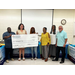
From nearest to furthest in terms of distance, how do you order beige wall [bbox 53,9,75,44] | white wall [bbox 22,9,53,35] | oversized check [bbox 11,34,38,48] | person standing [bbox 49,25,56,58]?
oversized check [bbox 11,34,38,48], person standing [bbox 49,25,56,58], white wall [bbox 22,9,53,35], beige wall [bbox 53,9,75,44]

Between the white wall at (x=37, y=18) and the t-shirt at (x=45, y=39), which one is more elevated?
the white wall at (x=37, y=18)

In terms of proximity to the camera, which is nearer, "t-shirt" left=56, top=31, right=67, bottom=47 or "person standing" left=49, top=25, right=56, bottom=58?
"t-shirt" left=56, top=31, right=67, bottom=47

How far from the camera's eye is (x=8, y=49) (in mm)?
2684

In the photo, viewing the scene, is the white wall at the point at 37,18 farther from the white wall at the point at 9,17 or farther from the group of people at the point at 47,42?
the group of people at the point at 47,42

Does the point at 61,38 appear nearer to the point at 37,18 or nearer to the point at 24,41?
the point at 24,41

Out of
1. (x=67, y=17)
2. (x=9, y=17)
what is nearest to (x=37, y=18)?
(x=9, y=17)

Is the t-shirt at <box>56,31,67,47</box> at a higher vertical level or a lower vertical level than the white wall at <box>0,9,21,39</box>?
lower

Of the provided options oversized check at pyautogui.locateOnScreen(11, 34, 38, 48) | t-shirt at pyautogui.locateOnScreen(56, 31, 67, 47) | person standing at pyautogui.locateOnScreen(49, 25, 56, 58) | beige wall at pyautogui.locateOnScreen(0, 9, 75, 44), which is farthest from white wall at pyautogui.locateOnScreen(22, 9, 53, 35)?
t-shirt at pyautogui.locateOnScreen(56, 31, 67, 47)

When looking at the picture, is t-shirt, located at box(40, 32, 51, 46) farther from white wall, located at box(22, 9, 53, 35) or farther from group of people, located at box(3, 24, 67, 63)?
white wall, located at box(22, 9, 53, 35)

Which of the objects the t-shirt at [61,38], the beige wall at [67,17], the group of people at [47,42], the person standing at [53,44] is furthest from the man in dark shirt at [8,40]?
the beige wall at [67,17]

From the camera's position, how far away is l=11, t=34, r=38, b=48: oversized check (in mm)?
2666

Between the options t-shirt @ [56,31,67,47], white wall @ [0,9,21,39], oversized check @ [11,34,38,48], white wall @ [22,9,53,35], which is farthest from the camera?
white wall @ [22,9,53,35]

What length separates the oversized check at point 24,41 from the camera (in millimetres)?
2666

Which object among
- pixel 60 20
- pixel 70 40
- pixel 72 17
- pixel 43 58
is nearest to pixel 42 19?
pixel 60 20
